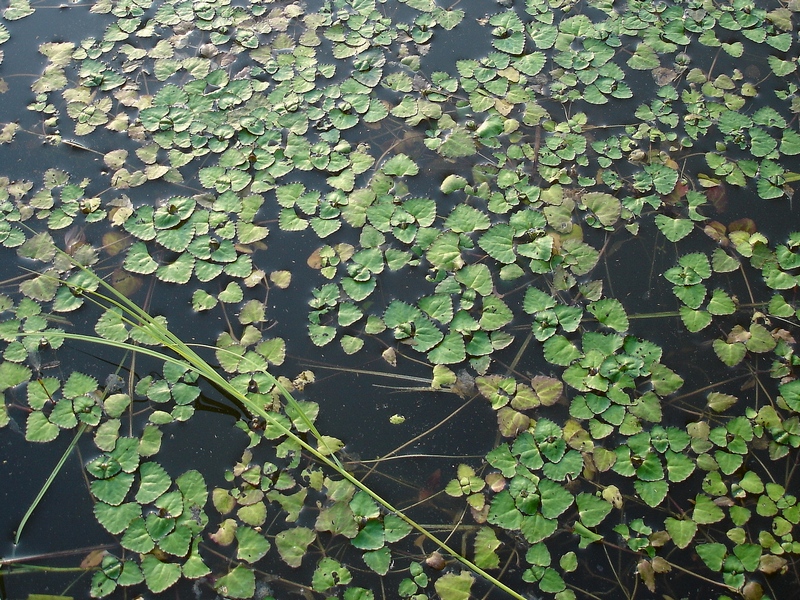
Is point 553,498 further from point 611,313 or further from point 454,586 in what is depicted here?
point 611,313

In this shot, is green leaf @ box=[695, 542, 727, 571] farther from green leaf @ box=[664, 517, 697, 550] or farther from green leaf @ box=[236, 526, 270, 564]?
green leaf @ box=[236, 526, 270, 564]

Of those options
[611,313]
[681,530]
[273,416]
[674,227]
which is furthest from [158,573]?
[674,227]

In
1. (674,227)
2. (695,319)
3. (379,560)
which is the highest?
(674,227)

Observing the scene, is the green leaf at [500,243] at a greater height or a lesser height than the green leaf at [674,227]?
greater

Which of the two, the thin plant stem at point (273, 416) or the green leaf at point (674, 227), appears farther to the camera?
the green leaf at point (674, 227)

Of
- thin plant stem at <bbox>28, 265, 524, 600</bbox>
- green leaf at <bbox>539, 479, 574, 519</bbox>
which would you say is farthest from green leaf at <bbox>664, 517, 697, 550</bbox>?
thin plant stem at <bbox>28, 265, 524, 600</bbox>

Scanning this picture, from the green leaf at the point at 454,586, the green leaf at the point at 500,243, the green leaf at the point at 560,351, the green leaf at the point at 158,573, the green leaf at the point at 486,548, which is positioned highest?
the green leaf at the point at 500,243

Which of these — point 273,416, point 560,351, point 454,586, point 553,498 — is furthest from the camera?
point 560,351

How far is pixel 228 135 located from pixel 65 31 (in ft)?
3.75

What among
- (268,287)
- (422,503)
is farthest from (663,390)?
(268,287)

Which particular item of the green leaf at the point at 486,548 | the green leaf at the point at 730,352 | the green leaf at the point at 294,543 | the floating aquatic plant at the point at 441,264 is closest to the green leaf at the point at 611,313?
the floating aquatic plant at the point at 441,264

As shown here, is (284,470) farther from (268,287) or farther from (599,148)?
(599,148)

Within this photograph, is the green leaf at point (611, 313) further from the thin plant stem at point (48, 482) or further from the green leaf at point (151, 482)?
the thin plant stem at point (48, 482)

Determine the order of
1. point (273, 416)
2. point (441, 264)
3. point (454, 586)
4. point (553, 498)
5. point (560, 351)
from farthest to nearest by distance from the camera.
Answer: point (441, 264) → point (560, 351) → point (273, 416) → point (553, 498) → point (454, 586)
